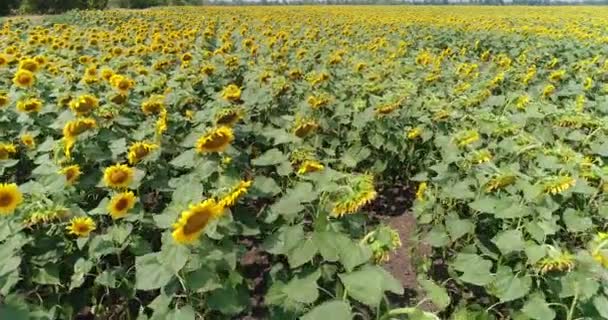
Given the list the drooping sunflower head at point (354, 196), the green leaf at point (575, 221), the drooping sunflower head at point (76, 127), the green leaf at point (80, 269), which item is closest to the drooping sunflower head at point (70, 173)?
the drooping sunflower head at point (76, 127)

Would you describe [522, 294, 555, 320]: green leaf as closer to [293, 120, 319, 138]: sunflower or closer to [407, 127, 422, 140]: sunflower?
[293, 120, 319, 138]: sunflower

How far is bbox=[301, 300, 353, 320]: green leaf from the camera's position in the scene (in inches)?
60.0

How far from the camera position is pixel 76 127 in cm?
262

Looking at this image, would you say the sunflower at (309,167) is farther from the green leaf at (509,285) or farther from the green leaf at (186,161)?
the green leaf at (509,285)

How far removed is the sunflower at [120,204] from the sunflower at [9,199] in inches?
14.3

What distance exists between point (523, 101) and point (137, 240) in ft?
10.2

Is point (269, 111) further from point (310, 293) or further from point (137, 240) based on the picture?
point (310, 293)

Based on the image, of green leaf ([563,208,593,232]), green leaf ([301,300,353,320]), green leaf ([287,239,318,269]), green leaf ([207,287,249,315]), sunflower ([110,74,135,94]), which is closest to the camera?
green leaf ([301,300,353,320])

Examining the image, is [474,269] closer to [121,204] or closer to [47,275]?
[121,204]

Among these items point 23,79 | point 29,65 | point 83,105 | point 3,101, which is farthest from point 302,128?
point 29,65

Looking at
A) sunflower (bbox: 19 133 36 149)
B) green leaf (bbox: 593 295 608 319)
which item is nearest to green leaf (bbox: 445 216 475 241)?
green leaf (bbox: 593 295 608 319)

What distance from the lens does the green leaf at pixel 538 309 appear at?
2008mm

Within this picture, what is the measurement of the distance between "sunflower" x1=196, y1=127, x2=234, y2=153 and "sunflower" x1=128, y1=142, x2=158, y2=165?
0.36m

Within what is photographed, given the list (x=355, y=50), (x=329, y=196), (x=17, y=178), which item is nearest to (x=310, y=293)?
(x=329, y=196)
